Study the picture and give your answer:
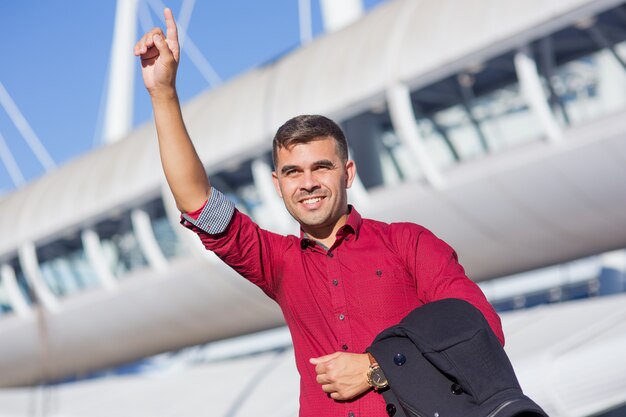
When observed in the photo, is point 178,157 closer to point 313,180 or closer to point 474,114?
point 313,180

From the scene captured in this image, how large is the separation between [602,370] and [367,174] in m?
7.57

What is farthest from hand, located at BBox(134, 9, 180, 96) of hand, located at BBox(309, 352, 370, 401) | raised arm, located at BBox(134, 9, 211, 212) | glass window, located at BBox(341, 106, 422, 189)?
glass window, located at BBox(341, 106, 422, 189)

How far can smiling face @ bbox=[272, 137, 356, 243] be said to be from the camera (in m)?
2.25

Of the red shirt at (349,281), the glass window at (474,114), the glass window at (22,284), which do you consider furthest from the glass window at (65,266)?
the red shirt at (349,281)

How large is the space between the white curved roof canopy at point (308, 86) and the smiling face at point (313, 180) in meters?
8.11

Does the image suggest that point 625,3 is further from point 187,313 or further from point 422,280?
point 187,313

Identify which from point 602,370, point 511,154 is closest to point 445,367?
point 602,370

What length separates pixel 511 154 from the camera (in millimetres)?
11289

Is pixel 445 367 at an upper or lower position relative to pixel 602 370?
upper

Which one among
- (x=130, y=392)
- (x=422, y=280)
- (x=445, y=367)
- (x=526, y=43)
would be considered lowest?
(x=130, y=392)

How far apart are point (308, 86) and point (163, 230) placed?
217 inches

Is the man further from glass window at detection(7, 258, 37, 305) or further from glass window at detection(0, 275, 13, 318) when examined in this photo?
glass window at detection(0, 275, 13, 318)

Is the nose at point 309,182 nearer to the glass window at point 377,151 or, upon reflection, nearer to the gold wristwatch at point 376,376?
the gold wristwatch at point 376,376

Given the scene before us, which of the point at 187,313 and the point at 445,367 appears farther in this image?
the point at 187,313
